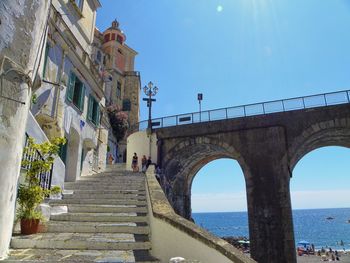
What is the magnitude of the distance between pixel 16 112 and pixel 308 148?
607 inches

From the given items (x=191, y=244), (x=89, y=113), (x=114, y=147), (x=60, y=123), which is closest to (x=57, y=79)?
(x=60, y=123)

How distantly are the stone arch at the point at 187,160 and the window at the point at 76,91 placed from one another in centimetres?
717

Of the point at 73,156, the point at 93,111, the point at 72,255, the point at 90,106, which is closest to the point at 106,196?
the point at 72,255

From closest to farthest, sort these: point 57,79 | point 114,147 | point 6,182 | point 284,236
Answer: point 6,182 → point 57,79 → point 284,236 → point 114,147

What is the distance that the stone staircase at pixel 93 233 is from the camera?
4262mm

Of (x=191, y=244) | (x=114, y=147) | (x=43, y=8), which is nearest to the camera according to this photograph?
(x=191, y=244)

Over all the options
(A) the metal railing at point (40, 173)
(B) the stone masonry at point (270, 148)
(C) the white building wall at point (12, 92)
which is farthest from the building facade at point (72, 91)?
(B) the stone masonry at point (270, 148)

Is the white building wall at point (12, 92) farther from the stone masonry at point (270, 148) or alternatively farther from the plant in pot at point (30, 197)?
the stone masonry at point (270, 148)

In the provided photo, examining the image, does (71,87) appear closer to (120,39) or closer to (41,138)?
(41,138)

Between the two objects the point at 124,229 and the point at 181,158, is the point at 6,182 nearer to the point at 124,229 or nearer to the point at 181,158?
the point at 124,229

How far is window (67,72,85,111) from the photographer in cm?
1177

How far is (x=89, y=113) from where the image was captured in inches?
543

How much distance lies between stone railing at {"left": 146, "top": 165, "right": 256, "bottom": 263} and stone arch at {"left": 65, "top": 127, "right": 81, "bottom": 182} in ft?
25.3

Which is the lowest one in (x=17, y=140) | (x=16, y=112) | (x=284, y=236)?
(x=284, y=236)
